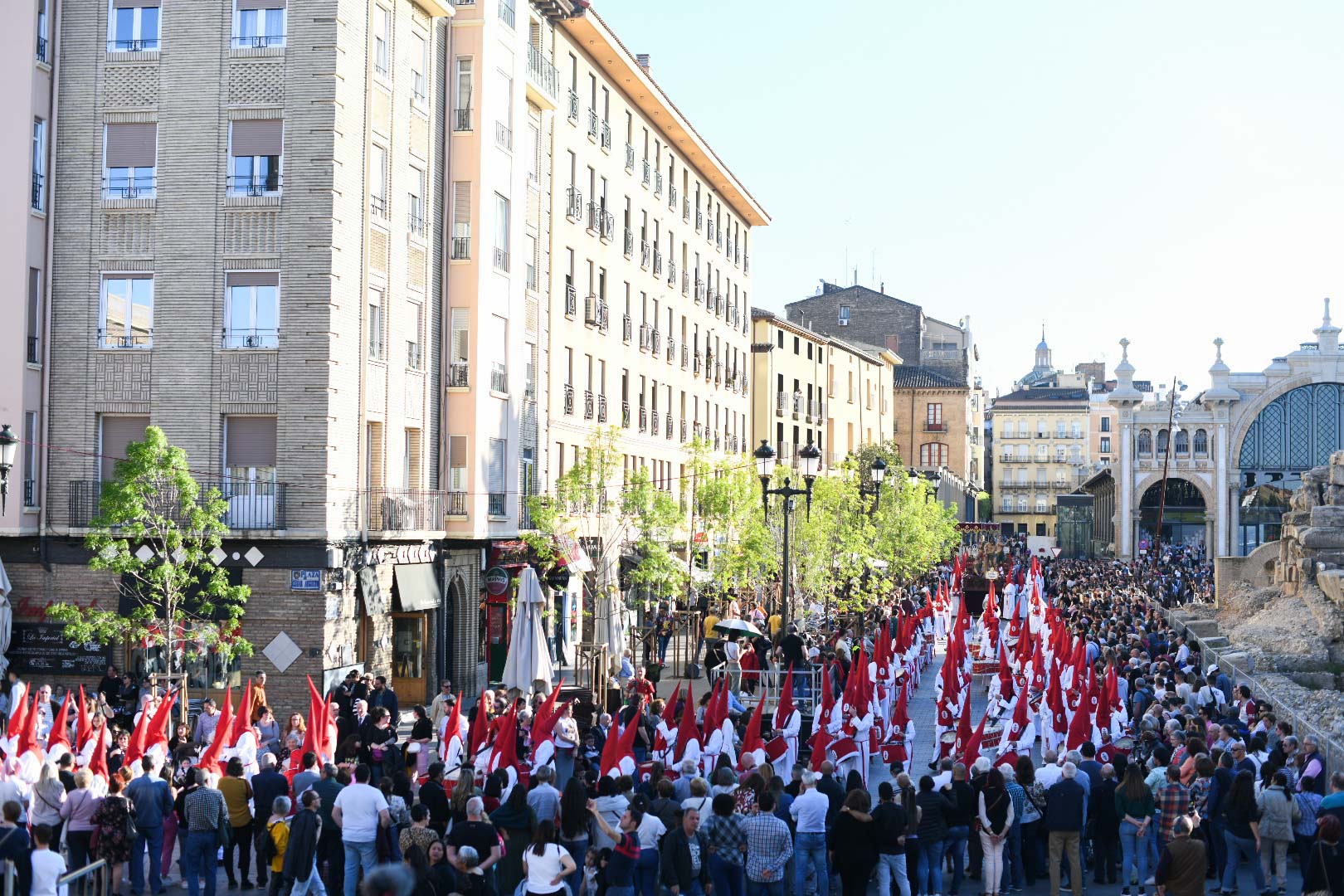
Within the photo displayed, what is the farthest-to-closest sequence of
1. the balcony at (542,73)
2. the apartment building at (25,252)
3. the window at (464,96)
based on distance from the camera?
the balcony at (542,73)
the window at (464,96)
the apartment building at (25,252)

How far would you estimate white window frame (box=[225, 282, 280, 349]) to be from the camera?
29.6 metres

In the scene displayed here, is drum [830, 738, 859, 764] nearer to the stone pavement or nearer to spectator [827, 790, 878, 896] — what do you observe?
the stone pavement

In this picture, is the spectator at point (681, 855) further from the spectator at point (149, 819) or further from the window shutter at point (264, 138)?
the window shutter at point (264, 138)

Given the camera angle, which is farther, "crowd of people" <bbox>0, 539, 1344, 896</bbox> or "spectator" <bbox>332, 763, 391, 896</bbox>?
"spectator" <bbox>332, 763, 391, 896</bbox>

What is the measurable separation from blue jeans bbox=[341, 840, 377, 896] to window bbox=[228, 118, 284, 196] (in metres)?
17.6

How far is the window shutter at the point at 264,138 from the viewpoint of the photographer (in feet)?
97.6

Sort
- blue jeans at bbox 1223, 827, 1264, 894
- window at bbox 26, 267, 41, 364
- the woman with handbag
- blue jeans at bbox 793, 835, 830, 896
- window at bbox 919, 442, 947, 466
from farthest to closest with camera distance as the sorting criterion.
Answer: window at bbox 919, 442, 947, 466, window at bbox 26, 267, 41, 364, blue jeans at bbox 1223, 827, 1264, 894, the woman with handbag, blue jeans at bbox 793, 835, 830, 896

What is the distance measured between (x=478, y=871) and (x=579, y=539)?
91.6 feet

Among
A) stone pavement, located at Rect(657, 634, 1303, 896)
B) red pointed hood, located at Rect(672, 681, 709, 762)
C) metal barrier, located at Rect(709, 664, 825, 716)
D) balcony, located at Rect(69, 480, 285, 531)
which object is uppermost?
balcony, located at Rect(69, 480, 285, 531)

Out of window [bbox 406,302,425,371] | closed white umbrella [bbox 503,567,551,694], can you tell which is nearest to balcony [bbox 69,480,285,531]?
closed white umbrella [bbox 503,567,551,694]

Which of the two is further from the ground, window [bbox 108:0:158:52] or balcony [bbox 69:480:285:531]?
window [bbox 108:0:158:52]

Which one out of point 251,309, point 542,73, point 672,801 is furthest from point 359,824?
point 542,73

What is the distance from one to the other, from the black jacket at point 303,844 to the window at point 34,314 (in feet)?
59.0

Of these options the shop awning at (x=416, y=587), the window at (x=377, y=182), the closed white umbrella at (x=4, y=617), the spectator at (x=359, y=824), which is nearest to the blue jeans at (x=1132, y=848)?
the spectator at (x=359, y=824)
